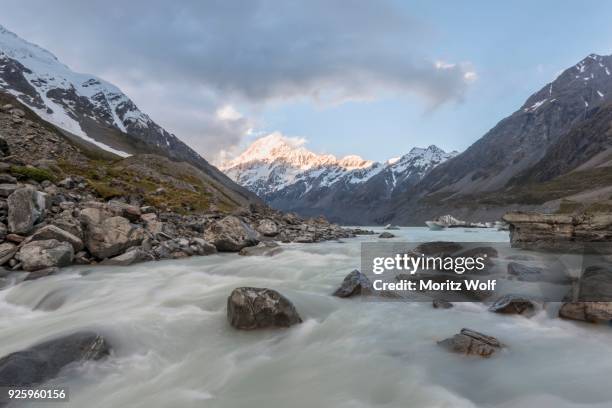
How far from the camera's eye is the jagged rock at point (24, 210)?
1817 centimetres

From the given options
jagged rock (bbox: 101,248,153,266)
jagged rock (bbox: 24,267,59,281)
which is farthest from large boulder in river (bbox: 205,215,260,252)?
jagged rock (bbox: 24,267,59,281)

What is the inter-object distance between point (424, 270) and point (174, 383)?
1327cm

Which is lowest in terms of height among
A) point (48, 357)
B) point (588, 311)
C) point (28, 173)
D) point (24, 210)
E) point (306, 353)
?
point (306, 353)

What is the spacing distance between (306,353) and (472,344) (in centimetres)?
396

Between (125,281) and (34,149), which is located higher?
(34,149)

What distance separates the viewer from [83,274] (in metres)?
16.5

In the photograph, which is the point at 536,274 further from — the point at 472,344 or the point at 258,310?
→ the point at 258,310

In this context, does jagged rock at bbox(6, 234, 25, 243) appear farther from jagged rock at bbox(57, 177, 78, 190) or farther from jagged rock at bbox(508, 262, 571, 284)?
jagged rock at bbox(508, 262, 571, 284)

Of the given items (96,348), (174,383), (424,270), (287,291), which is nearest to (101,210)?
(287,291)

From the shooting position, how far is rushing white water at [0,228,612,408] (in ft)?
23.3

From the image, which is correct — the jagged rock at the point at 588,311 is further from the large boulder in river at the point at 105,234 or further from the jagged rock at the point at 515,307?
the large boulder in river at the point at 105,234

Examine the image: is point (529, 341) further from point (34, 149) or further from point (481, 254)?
point (34, 149)

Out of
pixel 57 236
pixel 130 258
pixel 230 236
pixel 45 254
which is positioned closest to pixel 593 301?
pixel 130 258

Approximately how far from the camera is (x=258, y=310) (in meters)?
10.3
